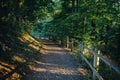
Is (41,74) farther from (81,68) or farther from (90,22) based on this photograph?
(90,22)

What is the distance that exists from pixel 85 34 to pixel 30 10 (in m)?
6.23

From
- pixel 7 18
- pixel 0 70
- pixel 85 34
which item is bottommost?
pixel 85 34

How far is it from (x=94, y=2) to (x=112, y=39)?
30.7ft

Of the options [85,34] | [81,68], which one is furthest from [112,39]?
[85,34]

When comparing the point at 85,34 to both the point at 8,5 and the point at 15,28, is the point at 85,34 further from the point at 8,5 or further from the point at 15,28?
the point at 8,5

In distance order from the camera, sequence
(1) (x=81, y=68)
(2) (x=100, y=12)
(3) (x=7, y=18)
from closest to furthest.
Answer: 1. (1) (x=81, y=68)
2. (3) (x=7, y=18)
3. (2) (x=100, y=12)

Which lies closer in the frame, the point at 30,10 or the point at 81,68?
the point at 81,68

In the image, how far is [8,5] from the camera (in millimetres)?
14234

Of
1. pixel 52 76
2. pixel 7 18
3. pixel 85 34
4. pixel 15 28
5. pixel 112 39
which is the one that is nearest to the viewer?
pixel 52 76

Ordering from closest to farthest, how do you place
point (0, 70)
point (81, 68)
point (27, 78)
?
point (0, 70) < point (27, 78) < point (81, 68)

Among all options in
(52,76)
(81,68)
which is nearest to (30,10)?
(81,68)

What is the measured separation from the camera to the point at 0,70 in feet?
28.7

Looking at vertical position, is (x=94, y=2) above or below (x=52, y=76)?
above

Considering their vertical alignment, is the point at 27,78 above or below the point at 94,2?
below
